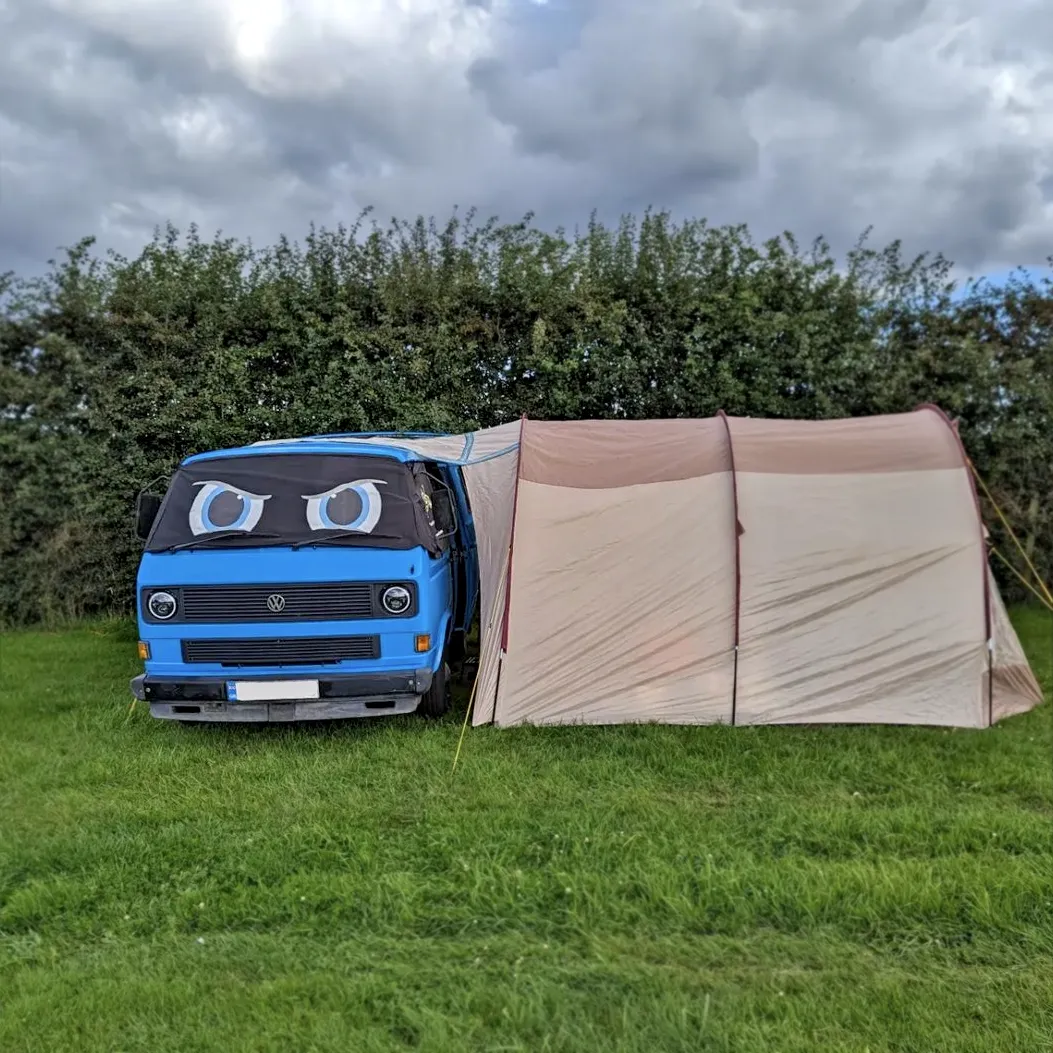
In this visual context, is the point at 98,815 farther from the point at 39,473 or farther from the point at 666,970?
the point at 39,473

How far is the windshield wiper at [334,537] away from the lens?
5.73 meters

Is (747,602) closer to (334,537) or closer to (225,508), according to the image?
(334,537)

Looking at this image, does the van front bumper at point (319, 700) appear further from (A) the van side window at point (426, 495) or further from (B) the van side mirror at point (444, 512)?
(B) the van side mirror at point (444, 512)

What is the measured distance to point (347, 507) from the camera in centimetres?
599

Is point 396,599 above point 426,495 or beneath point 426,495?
beneath

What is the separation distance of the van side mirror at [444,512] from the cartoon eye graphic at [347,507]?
2.07ft

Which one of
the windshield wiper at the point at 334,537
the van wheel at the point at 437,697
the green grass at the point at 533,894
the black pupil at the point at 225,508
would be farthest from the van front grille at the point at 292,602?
the green grass at the point at 533,894

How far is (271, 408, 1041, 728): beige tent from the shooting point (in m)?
6.03

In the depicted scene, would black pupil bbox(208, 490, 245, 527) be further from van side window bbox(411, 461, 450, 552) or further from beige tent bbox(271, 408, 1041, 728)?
beige tent bbox(271, 408, 1041, 728)

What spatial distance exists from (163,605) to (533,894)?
11.3 ft

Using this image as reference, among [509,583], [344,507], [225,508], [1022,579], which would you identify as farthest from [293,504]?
[1022,579]

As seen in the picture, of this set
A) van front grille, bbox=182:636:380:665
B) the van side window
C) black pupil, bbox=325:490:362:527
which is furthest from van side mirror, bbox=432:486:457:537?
van front grille, bbox=182:636:380:665

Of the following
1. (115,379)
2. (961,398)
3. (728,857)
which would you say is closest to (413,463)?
(728,857)

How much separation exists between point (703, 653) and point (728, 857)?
2260 mm
